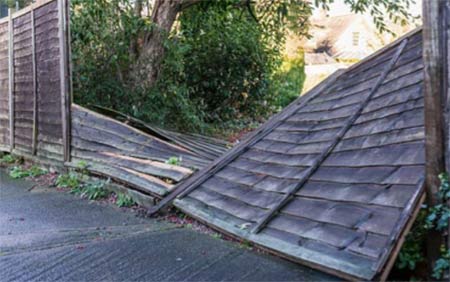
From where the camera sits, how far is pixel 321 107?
418cm

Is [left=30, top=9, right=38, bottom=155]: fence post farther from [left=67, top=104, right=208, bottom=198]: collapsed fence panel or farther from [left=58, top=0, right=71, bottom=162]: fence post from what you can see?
[left=67, top=104, right=208, bottom=198]: collapsed fence panel

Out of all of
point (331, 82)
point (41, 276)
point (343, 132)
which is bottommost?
point (41, 276)

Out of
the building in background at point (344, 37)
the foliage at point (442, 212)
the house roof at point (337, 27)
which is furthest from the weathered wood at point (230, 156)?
the house roof at point (337, 27)

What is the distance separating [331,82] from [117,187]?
249 cm

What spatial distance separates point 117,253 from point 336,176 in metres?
1.56

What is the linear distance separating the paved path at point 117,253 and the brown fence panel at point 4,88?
364cm

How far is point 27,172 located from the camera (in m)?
6.27

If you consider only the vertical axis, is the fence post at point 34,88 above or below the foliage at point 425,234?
above

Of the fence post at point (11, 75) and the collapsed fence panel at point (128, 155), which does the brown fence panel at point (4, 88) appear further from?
the collapsed fence panel at point (128, 155)

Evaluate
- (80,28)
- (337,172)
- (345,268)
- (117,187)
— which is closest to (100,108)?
(80,28)

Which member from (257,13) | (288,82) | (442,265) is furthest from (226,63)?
(442,265)

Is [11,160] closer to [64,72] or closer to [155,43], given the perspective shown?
[64,72]

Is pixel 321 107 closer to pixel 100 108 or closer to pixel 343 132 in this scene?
pixel 343 132

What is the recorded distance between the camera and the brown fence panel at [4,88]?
7359 millimetres
